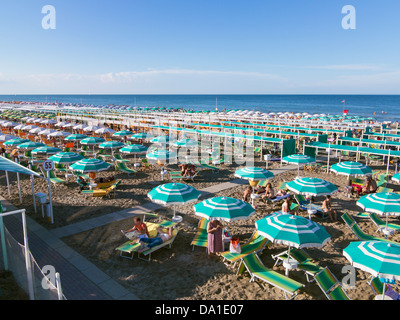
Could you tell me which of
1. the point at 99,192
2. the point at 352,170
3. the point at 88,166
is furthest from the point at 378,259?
the point at 88,166

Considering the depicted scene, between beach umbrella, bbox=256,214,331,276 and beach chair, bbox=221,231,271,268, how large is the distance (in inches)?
41.4

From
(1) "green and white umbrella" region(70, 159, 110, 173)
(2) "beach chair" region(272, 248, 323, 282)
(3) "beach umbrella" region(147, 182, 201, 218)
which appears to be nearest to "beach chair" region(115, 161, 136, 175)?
(1) "green and white umbrella" region(70, 159, 110, 173)

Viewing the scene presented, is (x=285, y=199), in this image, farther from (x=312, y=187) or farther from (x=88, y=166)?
(x=88, y=166)

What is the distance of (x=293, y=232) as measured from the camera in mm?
6859

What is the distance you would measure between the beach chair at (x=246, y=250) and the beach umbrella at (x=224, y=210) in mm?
828

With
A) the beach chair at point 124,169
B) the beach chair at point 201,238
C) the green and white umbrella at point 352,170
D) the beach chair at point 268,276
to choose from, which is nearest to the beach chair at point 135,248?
the beach chair at point 201,238

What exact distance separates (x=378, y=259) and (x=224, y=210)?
3761 millimetres

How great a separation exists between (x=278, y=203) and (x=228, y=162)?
8.64 meters

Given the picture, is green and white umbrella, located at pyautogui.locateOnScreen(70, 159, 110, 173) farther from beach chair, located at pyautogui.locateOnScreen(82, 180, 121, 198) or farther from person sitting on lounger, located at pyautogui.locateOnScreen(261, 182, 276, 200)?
person sitting on lounger, located at pyautogui.locateOnScreen(261, 182, 276, 200)

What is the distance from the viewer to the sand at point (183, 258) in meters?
6.86

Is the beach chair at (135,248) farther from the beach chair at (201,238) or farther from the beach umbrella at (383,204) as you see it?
the beach umbrella at (383,204)
